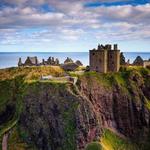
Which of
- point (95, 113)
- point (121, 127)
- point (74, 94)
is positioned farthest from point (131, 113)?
point (74, 94)

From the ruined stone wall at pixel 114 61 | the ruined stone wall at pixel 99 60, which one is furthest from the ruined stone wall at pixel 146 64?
the ruined stone wall at pixel 99 60

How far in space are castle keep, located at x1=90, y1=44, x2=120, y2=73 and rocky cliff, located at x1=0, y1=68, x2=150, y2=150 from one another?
138 inches

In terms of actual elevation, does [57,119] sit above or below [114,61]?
below

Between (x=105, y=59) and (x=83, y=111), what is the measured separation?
1320 inches

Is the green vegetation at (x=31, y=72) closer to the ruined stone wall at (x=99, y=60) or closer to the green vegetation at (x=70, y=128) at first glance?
the ruined stone wall at (x=99, y=60)

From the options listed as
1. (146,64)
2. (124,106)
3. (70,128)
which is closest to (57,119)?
(70,128)

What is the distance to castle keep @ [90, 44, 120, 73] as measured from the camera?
151 metres

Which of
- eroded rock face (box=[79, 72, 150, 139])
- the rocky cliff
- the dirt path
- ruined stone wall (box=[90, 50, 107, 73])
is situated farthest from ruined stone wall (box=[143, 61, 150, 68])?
the dirt path

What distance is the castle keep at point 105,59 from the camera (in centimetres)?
15075

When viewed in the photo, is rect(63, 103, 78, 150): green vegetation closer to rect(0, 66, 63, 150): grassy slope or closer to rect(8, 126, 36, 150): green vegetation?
rect(8, 126, 36, 150): green vegetation

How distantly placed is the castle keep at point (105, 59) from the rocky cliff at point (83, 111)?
3.50 meters

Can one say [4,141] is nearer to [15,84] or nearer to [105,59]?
[15,84]

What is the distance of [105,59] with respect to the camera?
497ft

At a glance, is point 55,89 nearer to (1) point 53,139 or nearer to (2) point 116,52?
(1) point 53,139
